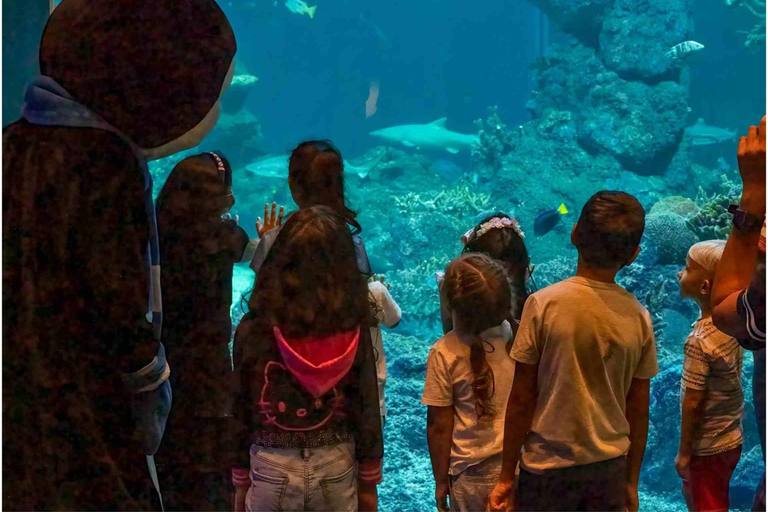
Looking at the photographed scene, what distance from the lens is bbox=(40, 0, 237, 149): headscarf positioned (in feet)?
4.42

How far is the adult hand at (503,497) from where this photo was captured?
6.52 ft

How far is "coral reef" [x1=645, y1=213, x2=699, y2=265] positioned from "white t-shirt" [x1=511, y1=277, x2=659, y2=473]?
5.52 m

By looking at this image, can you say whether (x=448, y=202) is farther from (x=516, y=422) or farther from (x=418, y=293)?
(x=516, y=422)

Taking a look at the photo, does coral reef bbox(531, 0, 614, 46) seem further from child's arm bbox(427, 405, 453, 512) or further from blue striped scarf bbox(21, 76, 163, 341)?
blue striped scarf bbox(21, 76, 163, 341)

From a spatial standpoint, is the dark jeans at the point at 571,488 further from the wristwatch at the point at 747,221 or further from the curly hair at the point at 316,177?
the curly hair at the point at 316,177

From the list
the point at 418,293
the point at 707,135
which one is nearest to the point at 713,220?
the point at 418,293

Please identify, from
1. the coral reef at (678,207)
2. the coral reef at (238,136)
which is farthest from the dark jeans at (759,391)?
the coral reef at (238,136)

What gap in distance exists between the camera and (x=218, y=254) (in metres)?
2.24

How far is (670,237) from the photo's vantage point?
6953mm

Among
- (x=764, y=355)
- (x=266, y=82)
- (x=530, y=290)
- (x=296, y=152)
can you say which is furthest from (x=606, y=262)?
(x=266, y=82)

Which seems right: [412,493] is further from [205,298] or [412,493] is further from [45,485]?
[45,485]

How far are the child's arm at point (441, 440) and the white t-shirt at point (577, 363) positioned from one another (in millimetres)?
282

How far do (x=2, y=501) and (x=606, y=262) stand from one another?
183cm

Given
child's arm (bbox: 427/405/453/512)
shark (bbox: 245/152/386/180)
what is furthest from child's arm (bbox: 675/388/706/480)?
shark (bbox: 245/152/386/180)
